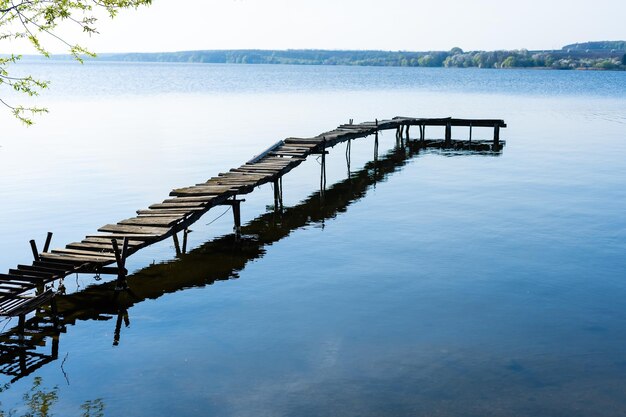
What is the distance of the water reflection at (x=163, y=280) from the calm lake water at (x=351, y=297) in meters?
0.08

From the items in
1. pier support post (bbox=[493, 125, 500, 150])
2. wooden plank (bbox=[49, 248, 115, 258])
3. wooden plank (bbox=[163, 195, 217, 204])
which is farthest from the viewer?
pier support post (bbox=[493, 125, 500, 150])

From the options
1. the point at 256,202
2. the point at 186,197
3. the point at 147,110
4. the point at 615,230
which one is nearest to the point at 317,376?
the point at 186,197

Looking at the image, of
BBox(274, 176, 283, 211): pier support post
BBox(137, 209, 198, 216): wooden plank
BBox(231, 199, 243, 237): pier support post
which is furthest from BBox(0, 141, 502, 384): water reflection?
BBox(137, 209, 198, 216): wooden plank

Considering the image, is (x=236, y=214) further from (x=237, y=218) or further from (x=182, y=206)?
(x=182, y=206)

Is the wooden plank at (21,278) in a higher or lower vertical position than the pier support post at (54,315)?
higher

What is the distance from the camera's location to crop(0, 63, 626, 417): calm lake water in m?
12.7

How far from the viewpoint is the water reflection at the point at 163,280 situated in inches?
561

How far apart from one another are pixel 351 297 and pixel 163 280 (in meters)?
5.17

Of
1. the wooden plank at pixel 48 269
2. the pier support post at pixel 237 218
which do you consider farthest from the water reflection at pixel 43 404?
the pier support post at pixel 237 218

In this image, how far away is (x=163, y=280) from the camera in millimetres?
18938

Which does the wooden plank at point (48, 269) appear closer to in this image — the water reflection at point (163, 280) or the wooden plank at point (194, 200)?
the water reflection at point (163, 280)

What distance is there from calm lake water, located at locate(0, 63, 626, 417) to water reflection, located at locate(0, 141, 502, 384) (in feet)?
0.27

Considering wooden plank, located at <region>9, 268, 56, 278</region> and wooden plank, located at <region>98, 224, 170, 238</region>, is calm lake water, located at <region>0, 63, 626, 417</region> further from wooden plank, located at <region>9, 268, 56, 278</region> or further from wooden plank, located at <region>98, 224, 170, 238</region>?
wooden plank, located at <region>98, 224, 170, 238</region>

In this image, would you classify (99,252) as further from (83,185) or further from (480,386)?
(83,185)
